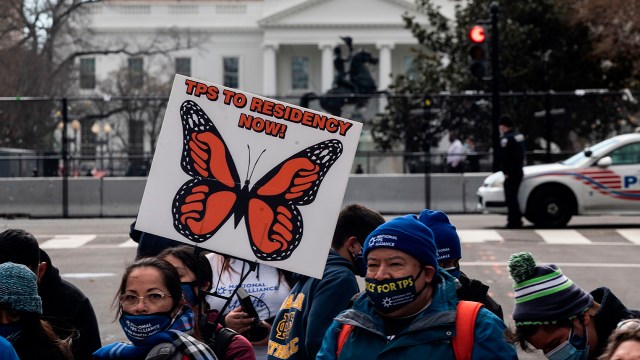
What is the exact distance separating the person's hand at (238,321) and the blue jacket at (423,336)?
5.05 feet

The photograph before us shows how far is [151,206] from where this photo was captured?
17.0ft

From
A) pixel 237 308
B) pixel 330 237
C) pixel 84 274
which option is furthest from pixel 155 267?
pixel 84 274

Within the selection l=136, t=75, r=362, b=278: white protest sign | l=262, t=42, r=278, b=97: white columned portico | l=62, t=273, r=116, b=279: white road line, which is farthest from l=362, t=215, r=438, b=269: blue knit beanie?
l=262, t=42, r=278, b=97: white columned portico

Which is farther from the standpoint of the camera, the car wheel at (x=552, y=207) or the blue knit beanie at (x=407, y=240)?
the car wheel at (x=552, y=207)

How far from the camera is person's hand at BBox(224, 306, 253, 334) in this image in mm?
5645

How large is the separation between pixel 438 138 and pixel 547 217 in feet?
22.4

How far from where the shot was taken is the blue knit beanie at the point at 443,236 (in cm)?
538

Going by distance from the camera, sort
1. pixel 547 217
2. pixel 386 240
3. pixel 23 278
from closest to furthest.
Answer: pixel 386 240
pixel 23 278
pixel 547 217

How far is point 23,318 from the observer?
4.55 m

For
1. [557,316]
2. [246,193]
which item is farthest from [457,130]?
[557,316]

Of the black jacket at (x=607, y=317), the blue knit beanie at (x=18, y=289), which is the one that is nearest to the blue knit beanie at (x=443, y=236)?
the black jacket at (x=607, y=317)

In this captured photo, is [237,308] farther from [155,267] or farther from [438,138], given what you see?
[438,138]

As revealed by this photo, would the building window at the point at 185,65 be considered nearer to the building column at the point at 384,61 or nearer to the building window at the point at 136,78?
the building column at the point at 384,61

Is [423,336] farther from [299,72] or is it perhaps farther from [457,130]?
[299,72]
